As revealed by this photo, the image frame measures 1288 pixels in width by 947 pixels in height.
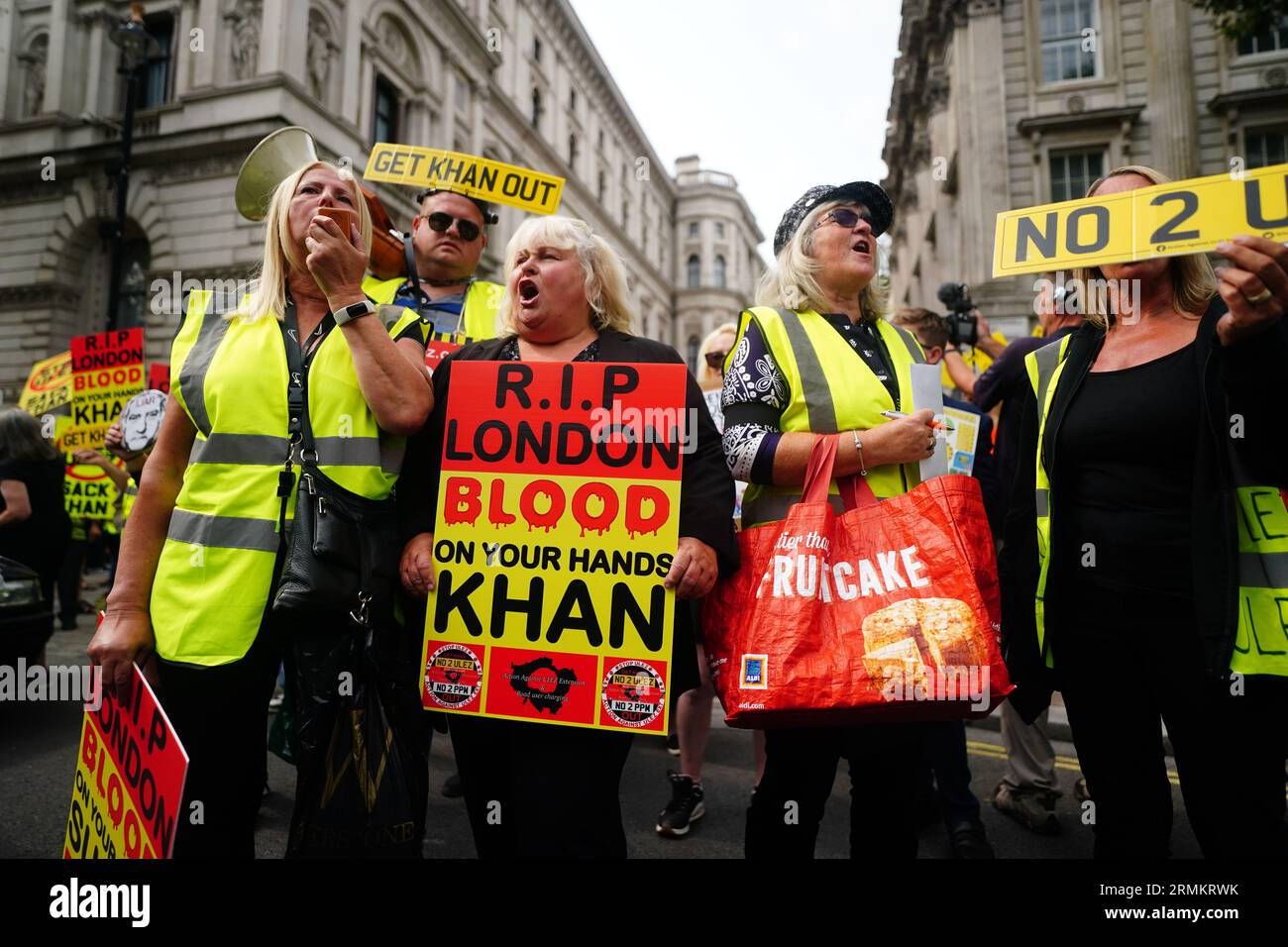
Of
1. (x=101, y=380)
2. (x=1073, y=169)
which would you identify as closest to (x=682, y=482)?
(x=101, y=380)

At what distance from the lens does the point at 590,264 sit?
2.29 meters

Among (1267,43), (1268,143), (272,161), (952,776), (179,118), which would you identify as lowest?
(952,776)

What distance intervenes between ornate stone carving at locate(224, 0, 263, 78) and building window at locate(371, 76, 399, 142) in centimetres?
396

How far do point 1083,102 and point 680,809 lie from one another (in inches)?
781

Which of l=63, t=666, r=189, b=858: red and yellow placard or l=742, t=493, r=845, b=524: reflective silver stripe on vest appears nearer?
l=63, t=666, r=189, b=858: red and yellow placard

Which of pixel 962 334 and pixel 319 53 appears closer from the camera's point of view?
pixel 962 334

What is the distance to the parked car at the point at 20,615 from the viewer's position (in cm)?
471

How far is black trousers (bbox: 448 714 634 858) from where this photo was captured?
1854 millimetres

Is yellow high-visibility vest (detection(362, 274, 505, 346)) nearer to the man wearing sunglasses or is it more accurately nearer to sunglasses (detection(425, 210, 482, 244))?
the man wearing sunglasses

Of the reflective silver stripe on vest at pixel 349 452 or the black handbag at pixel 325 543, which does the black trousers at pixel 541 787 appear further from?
the reflective silver stripe on vest at pixel 349 452

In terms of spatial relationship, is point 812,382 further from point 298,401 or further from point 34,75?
point 34,75

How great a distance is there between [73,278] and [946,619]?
25.7m

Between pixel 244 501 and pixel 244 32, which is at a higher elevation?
pixel 244 32

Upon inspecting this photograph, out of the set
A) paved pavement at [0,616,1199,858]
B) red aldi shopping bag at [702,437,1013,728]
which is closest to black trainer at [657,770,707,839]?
paved pavement at [0,616,1199,858]
